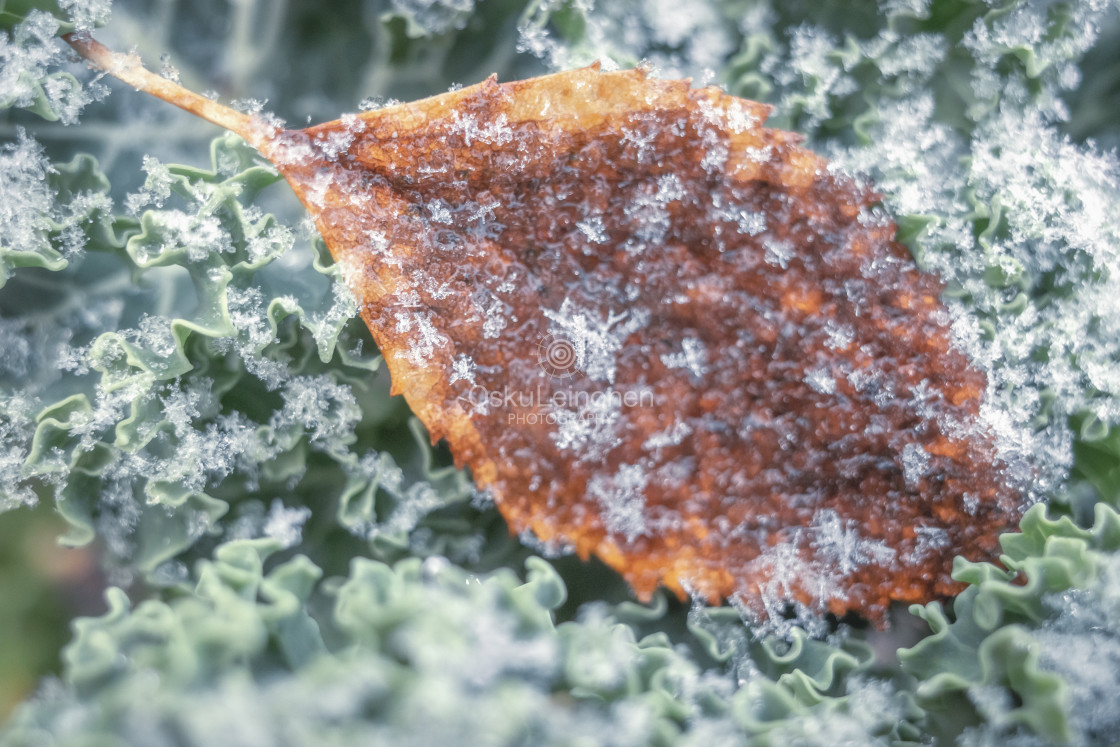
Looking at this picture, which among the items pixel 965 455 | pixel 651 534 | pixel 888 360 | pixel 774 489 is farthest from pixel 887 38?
pixel 651 534

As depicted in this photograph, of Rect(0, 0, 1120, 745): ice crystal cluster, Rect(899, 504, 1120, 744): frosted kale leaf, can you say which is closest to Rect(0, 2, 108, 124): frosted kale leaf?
Rect(0, 0, 1120, 745): ice crystal cluster

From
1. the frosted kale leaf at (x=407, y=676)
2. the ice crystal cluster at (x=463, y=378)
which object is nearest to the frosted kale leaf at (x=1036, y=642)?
the ice crystal cluster at (x=463, y=378)

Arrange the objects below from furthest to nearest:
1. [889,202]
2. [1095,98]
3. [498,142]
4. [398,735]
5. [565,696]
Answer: [1095,98] < [889,202] < [498,142] < [565,696] < [398,735]

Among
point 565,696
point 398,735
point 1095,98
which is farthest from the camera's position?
point 1095,98

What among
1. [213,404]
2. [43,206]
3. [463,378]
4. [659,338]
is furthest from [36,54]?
[659,338]

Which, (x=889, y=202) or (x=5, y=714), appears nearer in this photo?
(x=5, y=714)

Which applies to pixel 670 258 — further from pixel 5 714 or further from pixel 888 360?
pixel 5 714
